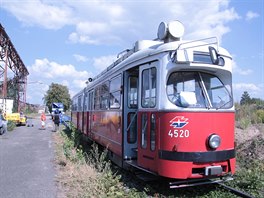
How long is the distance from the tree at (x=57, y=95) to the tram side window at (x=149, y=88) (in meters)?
70.7

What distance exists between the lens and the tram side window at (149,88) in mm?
7566

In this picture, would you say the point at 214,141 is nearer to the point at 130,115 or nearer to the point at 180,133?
the point at 180,133

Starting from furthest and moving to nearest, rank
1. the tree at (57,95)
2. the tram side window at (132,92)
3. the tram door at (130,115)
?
1. the tree at (57,95)
2. the tram side window at (132,92)
3. the tram door at (130,115)

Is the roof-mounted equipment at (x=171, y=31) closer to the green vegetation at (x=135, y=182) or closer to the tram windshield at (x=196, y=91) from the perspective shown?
the tram windshield at (x=196, y=91)

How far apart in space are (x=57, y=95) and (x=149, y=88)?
237ft

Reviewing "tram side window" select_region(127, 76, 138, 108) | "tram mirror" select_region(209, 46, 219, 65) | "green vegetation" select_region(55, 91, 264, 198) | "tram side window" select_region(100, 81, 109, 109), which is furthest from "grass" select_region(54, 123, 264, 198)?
"tram mirror" select_region(209, 46, 219, 65)

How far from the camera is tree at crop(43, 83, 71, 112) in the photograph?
7762cm

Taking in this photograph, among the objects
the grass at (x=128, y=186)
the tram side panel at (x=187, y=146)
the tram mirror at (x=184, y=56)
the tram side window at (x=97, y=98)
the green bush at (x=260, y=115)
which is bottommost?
the grass at (x=128, y=186)

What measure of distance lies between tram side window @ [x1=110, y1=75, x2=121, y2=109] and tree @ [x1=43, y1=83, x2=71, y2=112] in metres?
68.3

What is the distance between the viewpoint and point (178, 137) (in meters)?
6.98

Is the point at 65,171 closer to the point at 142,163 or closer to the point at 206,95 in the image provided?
the point at 142,163

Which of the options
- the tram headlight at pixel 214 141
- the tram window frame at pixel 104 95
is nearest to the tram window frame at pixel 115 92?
the tram window frame at pixel 104 95

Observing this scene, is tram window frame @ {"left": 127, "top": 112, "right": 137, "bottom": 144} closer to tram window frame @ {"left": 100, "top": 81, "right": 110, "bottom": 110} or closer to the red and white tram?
the red and white tram

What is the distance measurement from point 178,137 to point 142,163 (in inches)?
49.0
